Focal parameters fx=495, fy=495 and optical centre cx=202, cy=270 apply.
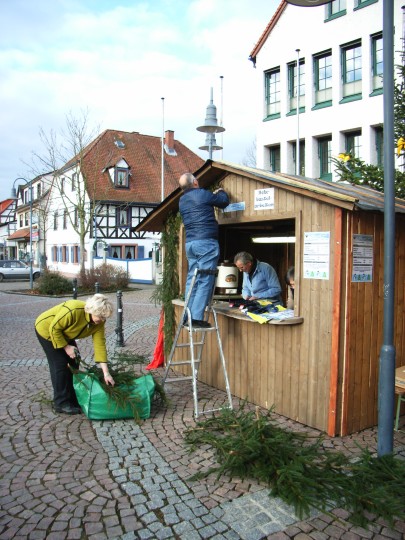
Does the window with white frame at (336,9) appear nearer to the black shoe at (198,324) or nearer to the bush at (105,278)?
the bush at (105,278)

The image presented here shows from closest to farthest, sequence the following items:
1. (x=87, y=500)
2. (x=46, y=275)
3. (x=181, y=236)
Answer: (x=87, y=500)
(x=181, y=236)
(x=46, y=275)

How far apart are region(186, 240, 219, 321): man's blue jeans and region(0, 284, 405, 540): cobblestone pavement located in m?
1.17

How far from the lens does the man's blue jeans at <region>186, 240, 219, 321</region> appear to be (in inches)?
224

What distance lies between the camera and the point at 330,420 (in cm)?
493

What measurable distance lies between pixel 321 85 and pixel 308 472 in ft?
71.4

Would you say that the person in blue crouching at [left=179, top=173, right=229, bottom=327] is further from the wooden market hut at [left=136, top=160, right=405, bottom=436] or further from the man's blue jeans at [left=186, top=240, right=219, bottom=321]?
the wooden market hut at [left=136, top=160, right=405, bottom=436]

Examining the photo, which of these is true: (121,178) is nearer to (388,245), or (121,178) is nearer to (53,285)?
(53,285)

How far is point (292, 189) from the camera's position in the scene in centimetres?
529

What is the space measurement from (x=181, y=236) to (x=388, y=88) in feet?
13.0

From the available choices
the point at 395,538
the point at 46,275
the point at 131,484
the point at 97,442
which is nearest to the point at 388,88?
the point at 395,538

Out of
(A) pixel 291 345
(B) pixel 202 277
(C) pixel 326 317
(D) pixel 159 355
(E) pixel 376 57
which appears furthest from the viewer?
(E) pixel 376 57

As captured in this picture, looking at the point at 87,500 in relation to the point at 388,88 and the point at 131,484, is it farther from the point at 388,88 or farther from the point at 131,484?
the point at 388,88

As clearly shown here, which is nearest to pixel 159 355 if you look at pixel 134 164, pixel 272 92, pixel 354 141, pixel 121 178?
pixel 354 141

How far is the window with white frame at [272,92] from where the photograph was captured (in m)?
24.4
